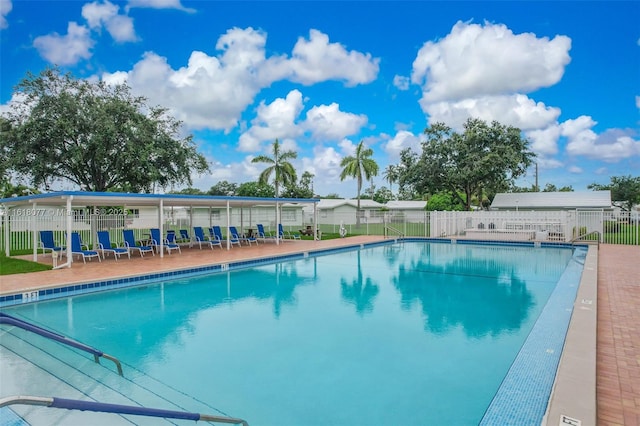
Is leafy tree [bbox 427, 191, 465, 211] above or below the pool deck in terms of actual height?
above

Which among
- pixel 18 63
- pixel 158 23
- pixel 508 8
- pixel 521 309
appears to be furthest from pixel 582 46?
pixel 18 63

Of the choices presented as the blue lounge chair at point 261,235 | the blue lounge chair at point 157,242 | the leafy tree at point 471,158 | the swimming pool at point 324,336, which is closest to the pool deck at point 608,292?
the swimming pool at point 324,336

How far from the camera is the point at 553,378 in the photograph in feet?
13.2

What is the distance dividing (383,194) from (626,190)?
3227cm

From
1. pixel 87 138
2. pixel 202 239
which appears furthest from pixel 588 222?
pixel 87 138

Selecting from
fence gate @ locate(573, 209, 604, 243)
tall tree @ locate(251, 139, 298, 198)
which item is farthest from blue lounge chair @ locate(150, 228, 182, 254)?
fence gate @ locate(573, 209, 604, 243)

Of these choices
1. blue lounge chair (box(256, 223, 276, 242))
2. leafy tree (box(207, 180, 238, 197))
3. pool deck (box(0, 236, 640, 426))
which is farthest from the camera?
leafy tree (box(207, 180, 238, 197))

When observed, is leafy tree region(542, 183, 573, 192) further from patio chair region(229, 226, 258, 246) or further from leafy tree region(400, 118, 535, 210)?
patio chair region(229, 226, 258, 246)

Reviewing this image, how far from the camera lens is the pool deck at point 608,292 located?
11.3 feet

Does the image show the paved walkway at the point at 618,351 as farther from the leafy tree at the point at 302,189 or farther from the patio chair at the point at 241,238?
the leafy tree at the point at 302,189

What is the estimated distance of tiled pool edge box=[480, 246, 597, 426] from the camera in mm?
3168

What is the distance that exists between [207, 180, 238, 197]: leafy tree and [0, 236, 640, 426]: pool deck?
128 ft

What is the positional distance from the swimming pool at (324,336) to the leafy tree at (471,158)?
17.5 m

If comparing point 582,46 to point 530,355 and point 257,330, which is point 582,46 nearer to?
point 530,355
